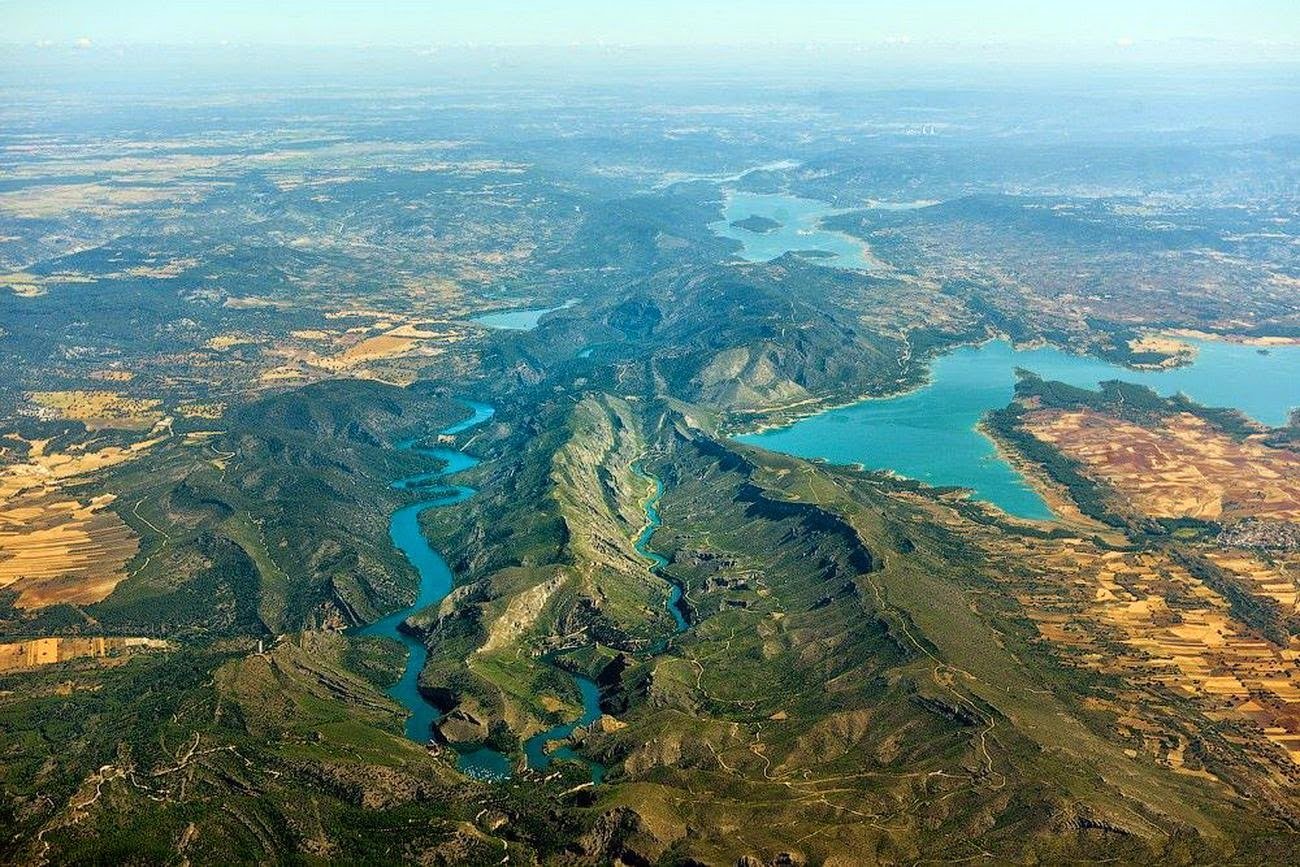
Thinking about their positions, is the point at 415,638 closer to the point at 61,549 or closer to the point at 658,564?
the point at 658,564

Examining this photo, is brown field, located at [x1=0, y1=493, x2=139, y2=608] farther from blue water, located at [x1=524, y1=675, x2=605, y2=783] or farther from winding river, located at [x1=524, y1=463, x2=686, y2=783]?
winding river, located at [x1=524, y1=463, x2=686, y2=783]

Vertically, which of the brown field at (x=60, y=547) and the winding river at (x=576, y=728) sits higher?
the brown field at (x=60, y=547)

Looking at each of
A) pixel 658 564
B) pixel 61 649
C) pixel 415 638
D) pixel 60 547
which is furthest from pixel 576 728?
pixel 60 547

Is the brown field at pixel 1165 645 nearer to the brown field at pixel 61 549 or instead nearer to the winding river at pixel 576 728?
the winding river at pixel 576 728

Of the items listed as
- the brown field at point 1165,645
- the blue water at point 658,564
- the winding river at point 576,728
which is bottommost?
the blue water at point 658,564

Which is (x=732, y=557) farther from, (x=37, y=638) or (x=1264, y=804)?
(x=37, y=638)

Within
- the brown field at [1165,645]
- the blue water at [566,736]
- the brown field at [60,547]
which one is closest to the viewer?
the blue water at [566,736]

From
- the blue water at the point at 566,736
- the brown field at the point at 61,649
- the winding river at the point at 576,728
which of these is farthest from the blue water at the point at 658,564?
the brown field at the point at 61,649
